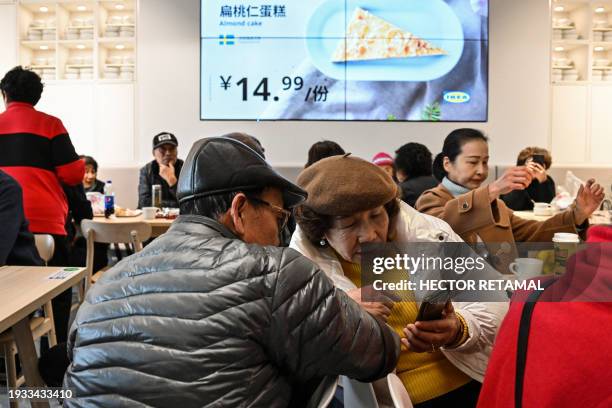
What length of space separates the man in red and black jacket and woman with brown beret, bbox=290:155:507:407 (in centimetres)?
231

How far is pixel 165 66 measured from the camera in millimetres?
6617

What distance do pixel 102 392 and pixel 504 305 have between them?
103cm

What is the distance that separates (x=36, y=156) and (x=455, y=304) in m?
2.76

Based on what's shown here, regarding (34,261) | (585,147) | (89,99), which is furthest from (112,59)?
(585,147)

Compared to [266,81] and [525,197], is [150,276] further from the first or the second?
[266,81]

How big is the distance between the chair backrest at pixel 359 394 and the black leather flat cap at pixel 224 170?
0.45 metres

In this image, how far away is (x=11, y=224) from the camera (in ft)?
8.09

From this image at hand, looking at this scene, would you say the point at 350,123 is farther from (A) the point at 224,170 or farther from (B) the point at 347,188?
(A) the point at 224,170

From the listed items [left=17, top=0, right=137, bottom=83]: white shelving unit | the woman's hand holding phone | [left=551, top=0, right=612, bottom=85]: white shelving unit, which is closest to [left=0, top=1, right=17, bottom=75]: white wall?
[left=17, top=0, right=137, bottom=83]: white shelving unit

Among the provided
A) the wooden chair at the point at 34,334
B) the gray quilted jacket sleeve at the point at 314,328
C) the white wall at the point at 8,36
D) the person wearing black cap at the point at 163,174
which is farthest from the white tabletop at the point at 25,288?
the white wall at the point at 8,36

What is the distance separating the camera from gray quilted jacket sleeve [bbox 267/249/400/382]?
961 mm

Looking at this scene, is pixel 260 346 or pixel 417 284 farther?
pixel 417 284

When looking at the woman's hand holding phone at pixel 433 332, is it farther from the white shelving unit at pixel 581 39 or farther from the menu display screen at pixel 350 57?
the white shelving unit at pixel 581 39

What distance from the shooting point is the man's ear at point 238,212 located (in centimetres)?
110
